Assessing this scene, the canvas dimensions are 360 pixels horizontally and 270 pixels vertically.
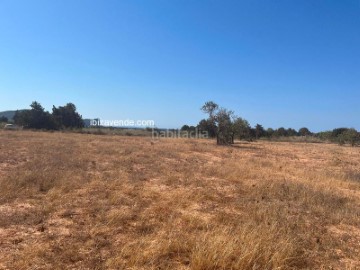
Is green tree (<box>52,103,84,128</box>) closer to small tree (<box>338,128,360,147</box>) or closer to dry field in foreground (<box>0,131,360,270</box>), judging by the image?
small tree (<box>338,128,360,147</box>)

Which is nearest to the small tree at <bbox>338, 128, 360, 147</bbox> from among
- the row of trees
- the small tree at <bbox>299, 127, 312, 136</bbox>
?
the small tree at <bbox>299, 127, 312, 136</bbox>

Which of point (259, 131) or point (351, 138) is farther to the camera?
point (259, 131)

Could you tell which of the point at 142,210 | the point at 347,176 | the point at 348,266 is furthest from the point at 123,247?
the point at 347,176

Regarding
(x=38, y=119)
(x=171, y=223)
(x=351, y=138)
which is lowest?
(x=171, y=223)

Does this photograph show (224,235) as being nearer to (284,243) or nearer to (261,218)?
(284,243)

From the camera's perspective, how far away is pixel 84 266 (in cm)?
402

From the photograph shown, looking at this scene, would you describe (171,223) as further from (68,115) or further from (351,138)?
(68,115)

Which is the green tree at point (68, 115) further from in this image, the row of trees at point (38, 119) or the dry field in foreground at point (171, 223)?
the dry field in foreground at point (171, 223)

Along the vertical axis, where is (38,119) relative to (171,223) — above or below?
above

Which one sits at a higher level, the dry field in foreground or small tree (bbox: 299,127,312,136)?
small tree (bbox: 299,127,312,136)

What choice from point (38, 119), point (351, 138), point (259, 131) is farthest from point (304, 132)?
point (38, 119)

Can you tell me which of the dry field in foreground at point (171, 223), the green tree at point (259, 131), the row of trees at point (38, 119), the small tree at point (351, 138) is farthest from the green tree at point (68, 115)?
the dry field in foreground at point (171, 223)

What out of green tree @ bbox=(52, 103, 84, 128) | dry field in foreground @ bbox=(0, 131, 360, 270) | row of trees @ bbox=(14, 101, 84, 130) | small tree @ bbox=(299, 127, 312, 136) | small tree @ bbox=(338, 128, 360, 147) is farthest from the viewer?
small tree @ bbox=(299, 127, 312, 136)

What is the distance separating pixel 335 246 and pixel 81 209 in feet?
16.4
